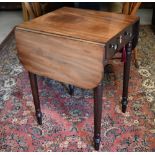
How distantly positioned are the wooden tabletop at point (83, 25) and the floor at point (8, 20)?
5.99 feet

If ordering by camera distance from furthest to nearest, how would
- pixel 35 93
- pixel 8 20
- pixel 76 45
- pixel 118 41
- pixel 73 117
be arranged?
pixel 8 20, pixel 73 117, pixel 35 93, pixel 118 41, pixel 76 45

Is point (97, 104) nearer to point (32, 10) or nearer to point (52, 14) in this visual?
point (52, 14)

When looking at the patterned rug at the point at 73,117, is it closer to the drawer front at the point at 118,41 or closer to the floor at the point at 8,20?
the drawer front at the point at 118,41

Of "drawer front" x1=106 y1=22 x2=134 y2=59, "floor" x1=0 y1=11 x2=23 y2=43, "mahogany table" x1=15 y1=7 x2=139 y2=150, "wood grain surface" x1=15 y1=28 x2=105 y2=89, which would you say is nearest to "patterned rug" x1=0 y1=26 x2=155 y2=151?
"mahogany table" x1=15 y1=7 x2=139 y2=150

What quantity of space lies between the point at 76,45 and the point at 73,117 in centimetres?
74

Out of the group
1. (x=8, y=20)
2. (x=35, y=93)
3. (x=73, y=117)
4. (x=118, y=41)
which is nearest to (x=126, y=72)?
(x=118, y=41)

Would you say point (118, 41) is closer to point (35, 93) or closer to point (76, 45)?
point (76, 45)

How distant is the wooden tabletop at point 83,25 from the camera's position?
46.7 inches

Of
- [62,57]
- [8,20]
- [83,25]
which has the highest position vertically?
[83,25]

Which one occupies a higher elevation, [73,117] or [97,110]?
[97,110]

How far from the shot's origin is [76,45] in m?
1.15

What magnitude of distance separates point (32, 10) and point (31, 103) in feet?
2.57

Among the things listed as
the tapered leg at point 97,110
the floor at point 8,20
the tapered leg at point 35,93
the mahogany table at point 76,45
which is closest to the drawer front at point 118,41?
the mahogany table at point 76,45

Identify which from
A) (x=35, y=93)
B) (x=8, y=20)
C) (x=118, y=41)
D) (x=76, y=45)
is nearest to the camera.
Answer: (x=76, y=45)
